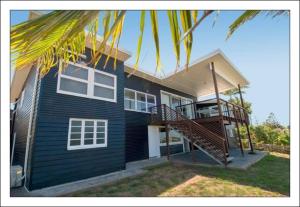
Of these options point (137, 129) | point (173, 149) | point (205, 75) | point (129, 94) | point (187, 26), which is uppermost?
point (205, 75)

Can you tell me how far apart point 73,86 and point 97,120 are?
159 cm

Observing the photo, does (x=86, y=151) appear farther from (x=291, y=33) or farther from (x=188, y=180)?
(x=291, y=33)

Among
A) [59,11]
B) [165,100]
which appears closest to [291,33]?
[59,11]

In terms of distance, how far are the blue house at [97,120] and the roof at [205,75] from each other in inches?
1.9

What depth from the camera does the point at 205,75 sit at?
10422mm

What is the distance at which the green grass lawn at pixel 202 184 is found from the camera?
4.67 metres

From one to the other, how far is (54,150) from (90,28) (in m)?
5.41

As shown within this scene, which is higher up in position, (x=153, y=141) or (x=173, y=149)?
(x=153, y=141)

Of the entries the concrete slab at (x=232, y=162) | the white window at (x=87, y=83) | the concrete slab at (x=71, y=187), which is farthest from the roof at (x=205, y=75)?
the concrete slab at (x=232, y=162)

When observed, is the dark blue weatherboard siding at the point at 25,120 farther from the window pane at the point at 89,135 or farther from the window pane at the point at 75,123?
the window pane at the point at 89,135

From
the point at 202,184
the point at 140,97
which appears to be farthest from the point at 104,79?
the point at 202,184

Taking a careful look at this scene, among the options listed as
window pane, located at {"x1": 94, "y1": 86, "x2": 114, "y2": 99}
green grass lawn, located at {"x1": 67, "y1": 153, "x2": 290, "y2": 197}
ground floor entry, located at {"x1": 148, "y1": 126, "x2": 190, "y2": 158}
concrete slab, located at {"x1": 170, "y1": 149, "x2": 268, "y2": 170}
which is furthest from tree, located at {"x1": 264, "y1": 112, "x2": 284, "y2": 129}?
window pane, located at {"x1": 94, "y1": 86, "x2": 114, "y2": 99}

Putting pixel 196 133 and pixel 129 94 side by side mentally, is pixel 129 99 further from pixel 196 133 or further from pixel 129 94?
pixel 196 133

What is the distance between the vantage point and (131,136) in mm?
9562
